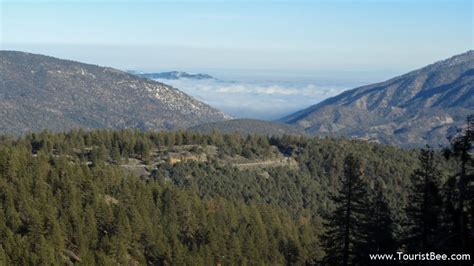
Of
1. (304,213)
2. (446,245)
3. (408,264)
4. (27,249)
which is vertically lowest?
(304,213)

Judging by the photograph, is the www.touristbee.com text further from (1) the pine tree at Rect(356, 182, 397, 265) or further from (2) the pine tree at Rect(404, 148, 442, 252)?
(1) the pine tree at Rect(356, 182, 397, 265)

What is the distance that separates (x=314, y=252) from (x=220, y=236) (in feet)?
54.9

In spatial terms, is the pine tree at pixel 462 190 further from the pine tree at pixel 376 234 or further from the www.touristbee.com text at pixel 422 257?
the pine tree at pixel 376 234

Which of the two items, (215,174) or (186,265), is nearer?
(186,265)

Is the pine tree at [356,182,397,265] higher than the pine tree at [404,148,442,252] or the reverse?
the reverse

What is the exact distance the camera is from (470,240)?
140 feet

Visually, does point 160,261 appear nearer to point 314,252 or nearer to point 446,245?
point 314,252

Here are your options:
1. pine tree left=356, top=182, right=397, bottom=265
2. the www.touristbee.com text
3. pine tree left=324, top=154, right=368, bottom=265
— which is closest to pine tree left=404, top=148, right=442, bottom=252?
the www.touristbee.com text

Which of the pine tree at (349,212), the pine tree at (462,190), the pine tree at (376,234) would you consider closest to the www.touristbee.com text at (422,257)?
the pine tree at (462,190)

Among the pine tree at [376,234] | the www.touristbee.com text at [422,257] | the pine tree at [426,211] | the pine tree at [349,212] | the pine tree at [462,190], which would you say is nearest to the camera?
the pine tree at [462,190]

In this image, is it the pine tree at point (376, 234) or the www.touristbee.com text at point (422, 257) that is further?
the pine tree at point (376, 234)

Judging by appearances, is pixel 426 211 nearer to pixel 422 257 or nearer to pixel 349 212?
pixel 422 257

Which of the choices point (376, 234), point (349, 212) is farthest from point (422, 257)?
point (376, 234)

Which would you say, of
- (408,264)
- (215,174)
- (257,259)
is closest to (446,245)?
(408,264)
